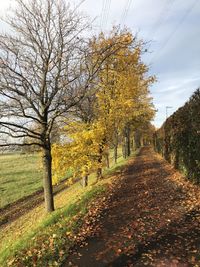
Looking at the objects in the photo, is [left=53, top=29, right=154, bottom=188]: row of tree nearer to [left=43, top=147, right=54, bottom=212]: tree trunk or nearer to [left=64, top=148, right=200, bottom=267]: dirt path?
[left=43, top=147, right=54, bottom=212]: tree trunk

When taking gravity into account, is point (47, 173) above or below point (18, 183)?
above

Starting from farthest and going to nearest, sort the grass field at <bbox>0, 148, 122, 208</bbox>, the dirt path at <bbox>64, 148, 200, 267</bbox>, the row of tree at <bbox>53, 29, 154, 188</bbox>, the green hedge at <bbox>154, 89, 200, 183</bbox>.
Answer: the grass field at <bbox>0, 148, 122, 208</bbox>, the row of tree at <bbox>53, 29, 154, 188</bbox>, the green hedge at <bbox>154, 89, 200, 183</bbox>, the dirt path at <bbox>64, 148, 200, 267</bbox>

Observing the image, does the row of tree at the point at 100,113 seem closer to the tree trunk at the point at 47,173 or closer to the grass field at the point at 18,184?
the tree trunk at the point at 47,173

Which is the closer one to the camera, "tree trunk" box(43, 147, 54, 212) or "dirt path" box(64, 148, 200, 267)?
"dirt path" box(64, 148, 200, 267)

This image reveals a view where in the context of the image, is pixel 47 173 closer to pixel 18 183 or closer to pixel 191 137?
pixel 191 137

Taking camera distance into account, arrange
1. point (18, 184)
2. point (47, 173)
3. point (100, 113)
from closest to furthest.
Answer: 1. point (47, 173)
2. point (100, 113)
3. point (18, 184)

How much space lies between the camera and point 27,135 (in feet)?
44.4

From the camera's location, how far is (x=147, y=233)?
777 centimetres

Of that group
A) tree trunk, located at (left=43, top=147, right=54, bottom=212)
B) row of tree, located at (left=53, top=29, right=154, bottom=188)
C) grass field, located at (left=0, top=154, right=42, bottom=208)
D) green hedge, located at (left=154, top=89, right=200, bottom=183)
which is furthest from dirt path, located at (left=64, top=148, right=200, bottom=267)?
grass field, located at (left=0, top=154, right=42, bottom=208)

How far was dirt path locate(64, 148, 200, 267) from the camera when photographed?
6.39 metres

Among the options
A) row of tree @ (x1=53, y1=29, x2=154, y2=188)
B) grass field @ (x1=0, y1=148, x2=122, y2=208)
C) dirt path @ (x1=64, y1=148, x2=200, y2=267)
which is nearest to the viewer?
dirt path @ (x1=64, y1=148, x2=200, y2=267)

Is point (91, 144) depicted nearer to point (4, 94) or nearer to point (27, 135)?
point (27, 135)

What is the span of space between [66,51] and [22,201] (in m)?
16.2

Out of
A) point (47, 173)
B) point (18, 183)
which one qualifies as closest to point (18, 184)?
point (18, 183)
